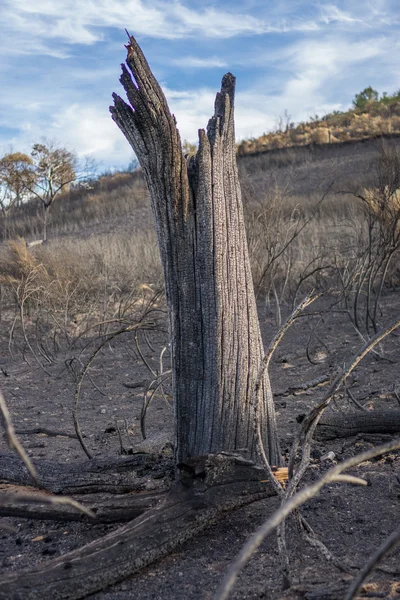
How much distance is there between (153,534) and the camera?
252 centimetres

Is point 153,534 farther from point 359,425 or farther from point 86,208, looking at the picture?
point 86,208

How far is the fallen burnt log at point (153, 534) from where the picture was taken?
226 centimetres

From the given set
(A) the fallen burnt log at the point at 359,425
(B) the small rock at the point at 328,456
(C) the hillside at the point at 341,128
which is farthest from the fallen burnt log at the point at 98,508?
(C) the hillside at the point at 341,128

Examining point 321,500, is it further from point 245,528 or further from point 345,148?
point 345,148

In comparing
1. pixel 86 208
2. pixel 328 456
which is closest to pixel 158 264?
pixel 328 456

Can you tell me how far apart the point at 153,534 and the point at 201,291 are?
102 centimetres

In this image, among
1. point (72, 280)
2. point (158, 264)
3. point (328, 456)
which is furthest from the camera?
point (158, 264)

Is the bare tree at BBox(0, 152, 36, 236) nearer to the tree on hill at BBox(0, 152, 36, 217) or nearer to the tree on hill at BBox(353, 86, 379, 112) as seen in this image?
the tree on hill at BBox(0, 152, 36, 217)

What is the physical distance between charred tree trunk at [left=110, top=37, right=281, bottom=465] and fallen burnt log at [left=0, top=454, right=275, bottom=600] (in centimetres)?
22

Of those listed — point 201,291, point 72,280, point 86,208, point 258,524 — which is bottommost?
point 258,524

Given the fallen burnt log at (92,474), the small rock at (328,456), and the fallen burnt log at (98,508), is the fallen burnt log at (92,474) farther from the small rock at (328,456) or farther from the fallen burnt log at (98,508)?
the small rock at (328,456)

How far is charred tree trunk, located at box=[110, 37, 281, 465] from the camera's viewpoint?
9.46ft

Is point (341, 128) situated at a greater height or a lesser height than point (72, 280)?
greater

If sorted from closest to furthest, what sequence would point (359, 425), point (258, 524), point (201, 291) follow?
point (258, 524) → point (201, 291) → point (359, 425)
